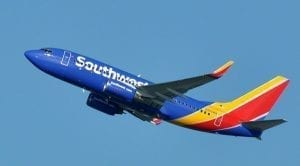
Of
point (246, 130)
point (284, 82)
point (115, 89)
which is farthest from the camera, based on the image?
point (284, 82)

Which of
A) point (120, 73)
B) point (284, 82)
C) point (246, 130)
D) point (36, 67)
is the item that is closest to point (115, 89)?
point (120, 73)

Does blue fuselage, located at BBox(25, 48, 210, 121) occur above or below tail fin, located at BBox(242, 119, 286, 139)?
above

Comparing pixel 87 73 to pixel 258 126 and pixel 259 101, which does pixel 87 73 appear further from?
pixel 259 101

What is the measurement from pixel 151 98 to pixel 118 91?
13.4 ft

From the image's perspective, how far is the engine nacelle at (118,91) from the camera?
98375 mm

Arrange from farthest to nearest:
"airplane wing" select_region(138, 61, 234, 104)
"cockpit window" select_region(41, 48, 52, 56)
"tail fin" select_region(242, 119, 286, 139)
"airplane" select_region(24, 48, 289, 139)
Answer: "tail fin" select_region(242, 119, 286, 139) → "cockpit window" select_region(41, 48, 52, 56) → "airplane" select_region(24, 48, 289, 139) → "airplane wing" select_region(138, 61, 234, 104)

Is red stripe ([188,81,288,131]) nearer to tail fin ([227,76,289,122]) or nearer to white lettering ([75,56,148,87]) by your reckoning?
tail fin ([227,76,289,122])

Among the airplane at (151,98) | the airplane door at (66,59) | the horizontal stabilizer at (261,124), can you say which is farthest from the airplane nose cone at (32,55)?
the horizontal stabilizer at (261,124)

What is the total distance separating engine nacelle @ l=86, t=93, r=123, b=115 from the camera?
10350cm

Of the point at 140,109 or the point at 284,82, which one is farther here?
the point at 284,82

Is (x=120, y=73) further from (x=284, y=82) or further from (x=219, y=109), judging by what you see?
(x=284, y=82)

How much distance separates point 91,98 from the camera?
10388 cm

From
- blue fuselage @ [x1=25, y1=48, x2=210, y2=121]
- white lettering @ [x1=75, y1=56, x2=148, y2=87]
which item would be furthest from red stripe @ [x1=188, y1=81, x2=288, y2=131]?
white lettering @ [x1=75, y1=56, x2=148, y2=87]

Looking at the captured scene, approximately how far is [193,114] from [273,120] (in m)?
9.41
